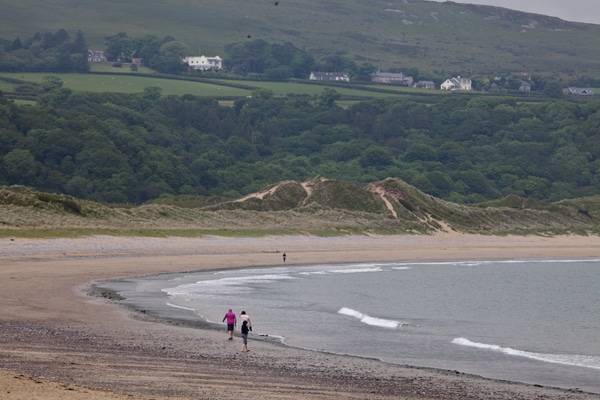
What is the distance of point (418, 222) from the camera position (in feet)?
273

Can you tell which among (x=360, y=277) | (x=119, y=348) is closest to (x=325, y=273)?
(x=360, y=277)

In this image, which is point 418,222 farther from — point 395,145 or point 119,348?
point 395,145

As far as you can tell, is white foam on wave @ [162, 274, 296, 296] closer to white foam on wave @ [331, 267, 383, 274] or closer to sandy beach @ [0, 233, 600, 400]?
sandy beach @ [0, 233, 600, 400]

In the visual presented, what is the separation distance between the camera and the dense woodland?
118625 millimetres

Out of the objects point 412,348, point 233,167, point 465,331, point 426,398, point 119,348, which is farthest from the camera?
point 233,167

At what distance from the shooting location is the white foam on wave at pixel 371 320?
111 ft

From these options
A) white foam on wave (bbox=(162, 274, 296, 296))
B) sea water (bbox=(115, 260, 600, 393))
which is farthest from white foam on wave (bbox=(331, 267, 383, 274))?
white foam on wave (bbox=(162, 274, 296, 296))

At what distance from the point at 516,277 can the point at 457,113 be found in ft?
449

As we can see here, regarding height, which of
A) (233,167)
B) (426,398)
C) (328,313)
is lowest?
Answer: (233,167)

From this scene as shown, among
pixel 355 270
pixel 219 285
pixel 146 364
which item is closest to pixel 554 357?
pixel 146 364

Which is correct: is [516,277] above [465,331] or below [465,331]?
below

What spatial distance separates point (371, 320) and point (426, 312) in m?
4.29

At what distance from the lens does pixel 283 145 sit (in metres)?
177

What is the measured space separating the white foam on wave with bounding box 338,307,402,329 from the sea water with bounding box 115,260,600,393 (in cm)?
3
